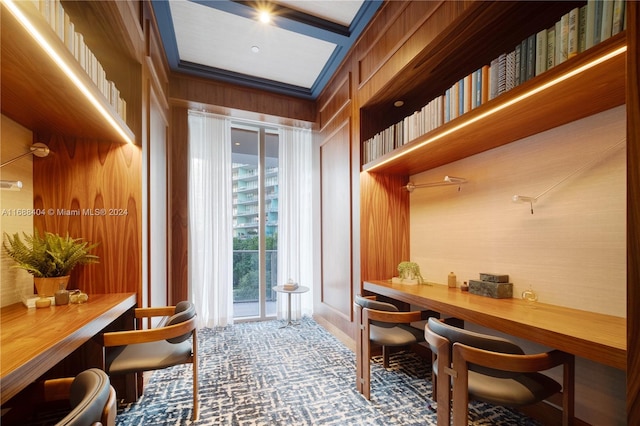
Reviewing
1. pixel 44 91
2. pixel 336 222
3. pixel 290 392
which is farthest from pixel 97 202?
pixel 336 222

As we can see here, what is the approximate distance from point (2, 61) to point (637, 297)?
2.49m

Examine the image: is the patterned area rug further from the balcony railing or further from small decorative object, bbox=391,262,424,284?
the balcony railing

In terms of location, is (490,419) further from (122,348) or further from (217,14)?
(217,14)

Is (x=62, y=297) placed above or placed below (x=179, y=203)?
below

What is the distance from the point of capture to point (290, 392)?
2123 mm

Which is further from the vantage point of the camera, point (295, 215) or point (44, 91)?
point (295, 215)

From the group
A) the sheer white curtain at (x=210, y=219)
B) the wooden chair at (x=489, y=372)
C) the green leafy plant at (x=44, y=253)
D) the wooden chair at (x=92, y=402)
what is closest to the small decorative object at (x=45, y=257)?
the green leafy plant at (x=44, y=253)

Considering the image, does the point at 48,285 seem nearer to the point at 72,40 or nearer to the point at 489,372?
the point at 72,40

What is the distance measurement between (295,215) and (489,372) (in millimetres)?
3113

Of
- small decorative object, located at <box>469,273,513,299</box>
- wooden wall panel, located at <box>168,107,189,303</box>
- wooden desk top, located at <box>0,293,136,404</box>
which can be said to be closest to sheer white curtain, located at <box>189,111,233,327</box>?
wooden wall panel, located at <box>168,107,189,303</box>

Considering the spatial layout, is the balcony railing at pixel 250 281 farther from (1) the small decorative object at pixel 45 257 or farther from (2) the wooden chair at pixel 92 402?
(2) the wooden chair at pixel 92 402

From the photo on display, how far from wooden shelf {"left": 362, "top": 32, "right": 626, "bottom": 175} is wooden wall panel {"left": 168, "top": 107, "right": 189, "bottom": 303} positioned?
2571 millimetres

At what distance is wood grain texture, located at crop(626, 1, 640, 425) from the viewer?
0.86 meters

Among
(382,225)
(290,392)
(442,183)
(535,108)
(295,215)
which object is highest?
(535,108)
